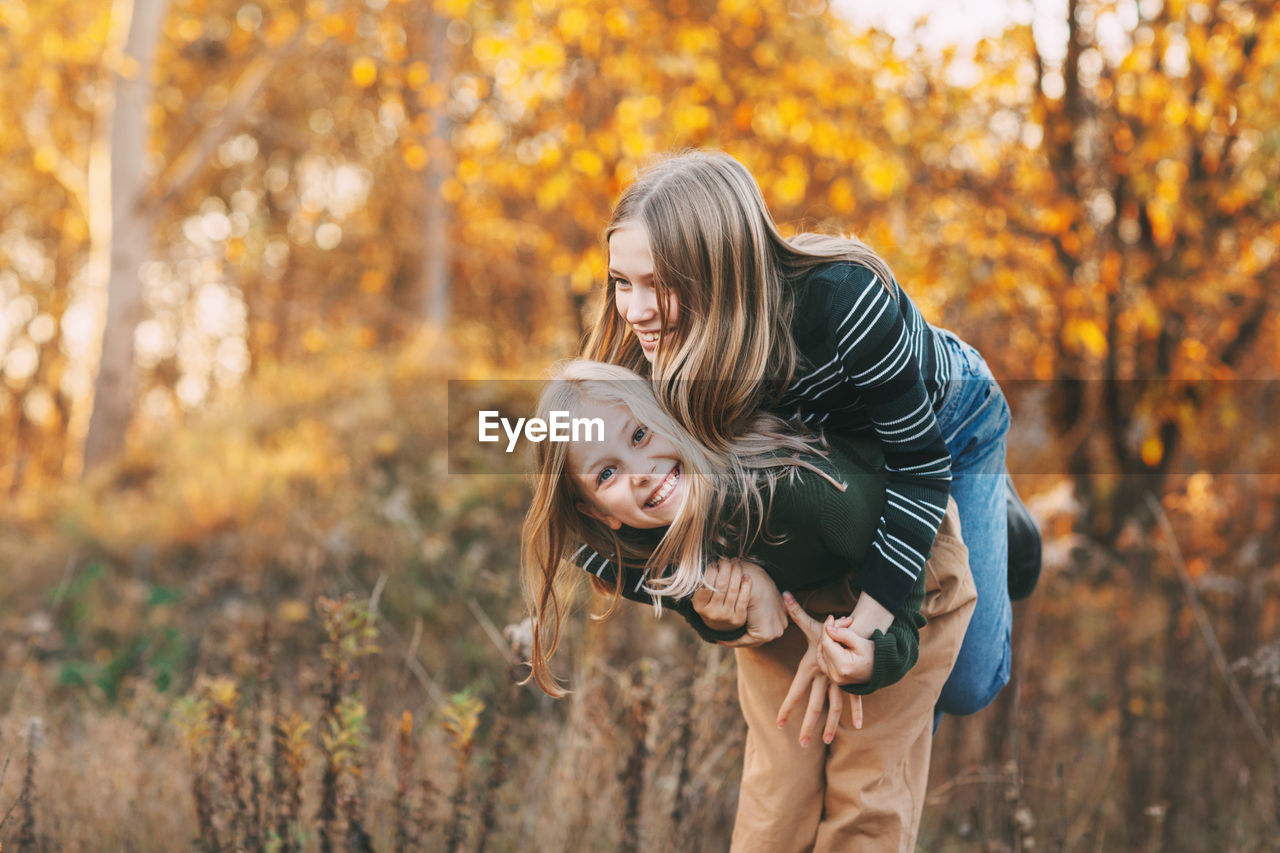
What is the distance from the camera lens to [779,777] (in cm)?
181

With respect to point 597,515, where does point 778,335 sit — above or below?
above

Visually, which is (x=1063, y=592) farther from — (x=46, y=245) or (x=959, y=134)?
(x=46, y=245)

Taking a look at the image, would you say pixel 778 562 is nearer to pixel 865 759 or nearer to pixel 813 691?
pixel 813 691

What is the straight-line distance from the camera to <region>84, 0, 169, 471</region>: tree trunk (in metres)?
7.55

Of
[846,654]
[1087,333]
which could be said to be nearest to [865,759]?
[846,654]

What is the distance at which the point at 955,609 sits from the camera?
1.78 m

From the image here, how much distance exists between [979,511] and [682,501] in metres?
0.66

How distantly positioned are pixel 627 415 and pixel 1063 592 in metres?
4.23

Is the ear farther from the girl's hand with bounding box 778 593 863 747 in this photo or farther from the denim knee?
the denim knee

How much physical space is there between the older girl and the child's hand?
0.19 metres

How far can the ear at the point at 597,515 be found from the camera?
1.73 metres

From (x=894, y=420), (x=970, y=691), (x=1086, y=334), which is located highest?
(x=1086, y=334)

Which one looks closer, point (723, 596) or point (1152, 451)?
point (723, 596)

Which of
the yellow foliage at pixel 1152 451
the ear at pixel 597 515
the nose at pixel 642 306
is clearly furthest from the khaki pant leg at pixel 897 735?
the yellow foliage at pixel 1152 451
